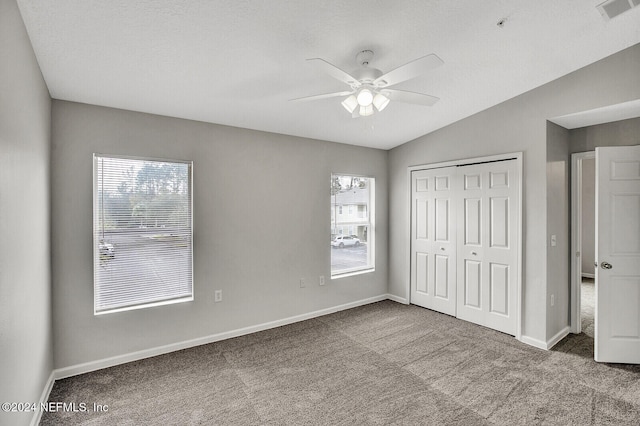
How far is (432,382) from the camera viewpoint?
8.71 feet

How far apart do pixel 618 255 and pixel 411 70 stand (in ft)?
9.28

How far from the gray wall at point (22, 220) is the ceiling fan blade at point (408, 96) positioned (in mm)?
2172

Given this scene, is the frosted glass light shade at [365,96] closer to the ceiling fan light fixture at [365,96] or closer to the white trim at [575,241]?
the ceiling fan light fixture at [365,96]

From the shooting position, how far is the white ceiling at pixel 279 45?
1.89m

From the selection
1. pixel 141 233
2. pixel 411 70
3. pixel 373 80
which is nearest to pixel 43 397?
pixel 141 233

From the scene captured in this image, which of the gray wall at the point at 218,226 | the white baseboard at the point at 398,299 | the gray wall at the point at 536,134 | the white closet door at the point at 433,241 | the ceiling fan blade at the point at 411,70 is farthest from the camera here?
the white baseboard at the point at 398,299

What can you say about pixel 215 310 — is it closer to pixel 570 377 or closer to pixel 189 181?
pixel 189 181

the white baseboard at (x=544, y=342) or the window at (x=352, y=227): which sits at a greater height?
the window at (x=352, y=227)

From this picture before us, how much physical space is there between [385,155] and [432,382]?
3.40m

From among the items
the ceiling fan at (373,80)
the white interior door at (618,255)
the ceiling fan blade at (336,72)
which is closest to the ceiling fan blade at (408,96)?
the ceiling fan at (373,80)

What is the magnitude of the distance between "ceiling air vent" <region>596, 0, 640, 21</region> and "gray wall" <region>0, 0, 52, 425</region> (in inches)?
139

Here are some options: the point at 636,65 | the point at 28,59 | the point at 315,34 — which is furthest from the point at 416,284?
the point at 28,59

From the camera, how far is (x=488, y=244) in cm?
386

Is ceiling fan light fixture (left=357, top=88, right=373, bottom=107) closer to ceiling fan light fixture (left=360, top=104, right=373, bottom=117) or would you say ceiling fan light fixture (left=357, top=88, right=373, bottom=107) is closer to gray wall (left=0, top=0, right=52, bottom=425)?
ceiling fan light fixture (left=360, top=104, right=373, bottom=117)
